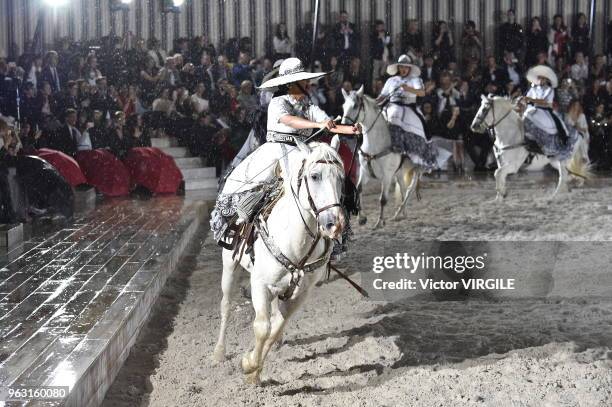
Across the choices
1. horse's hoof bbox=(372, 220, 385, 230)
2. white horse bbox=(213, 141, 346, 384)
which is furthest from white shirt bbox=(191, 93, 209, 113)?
white horse bbox=(213, 141, 346, 384)

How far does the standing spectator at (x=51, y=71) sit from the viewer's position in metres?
13.1

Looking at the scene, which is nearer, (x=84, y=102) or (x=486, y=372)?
(x=486, y=372)

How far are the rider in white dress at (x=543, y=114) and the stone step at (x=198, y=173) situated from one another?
17.0ft

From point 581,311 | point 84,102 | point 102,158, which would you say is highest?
point 84,102

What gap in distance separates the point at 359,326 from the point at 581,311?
1.76m

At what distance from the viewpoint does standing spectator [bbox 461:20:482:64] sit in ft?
55.4

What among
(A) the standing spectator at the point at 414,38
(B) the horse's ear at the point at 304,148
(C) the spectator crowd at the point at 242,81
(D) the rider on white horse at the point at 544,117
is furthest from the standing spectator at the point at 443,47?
(B) the horse's ear at the point at 304,148

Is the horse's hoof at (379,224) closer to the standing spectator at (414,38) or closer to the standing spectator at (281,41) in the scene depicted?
the standing spectator at (281,41)

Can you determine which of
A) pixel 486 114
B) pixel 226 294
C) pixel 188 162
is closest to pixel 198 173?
pixel 188 162

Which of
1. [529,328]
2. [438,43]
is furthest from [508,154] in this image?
[529,328]

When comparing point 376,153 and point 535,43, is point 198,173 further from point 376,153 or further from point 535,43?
point 535,43

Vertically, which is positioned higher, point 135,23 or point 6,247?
point 135,23

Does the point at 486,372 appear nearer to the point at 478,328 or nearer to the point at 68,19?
the point at 478,328

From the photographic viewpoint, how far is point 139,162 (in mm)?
12930
